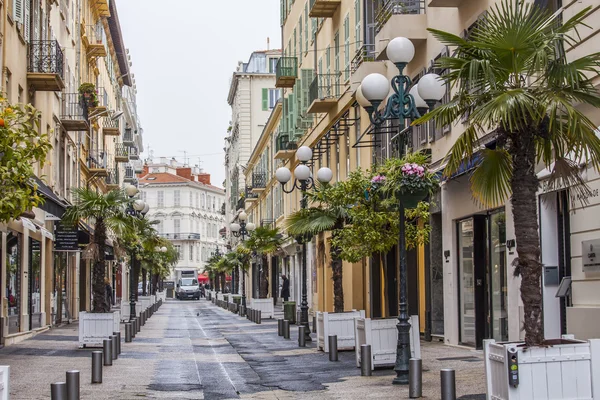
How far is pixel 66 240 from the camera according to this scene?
33.0m

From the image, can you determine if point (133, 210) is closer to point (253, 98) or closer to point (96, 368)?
point (96, 368)

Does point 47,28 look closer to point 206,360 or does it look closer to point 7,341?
point 7,341

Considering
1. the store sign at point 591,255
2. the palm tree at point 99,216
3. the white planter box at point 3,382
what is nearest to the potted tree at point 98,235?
the palm tree at point 99,216

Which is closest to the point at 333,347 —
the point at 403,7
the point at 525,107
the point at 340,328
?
the point at 340,328

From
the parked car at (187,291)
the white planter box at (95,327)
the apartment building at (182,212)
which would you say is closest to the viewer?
the white planter box at (95,327)

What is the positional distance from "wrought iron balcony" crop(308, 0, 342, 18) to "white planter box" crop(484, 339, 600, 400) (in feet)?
84.6

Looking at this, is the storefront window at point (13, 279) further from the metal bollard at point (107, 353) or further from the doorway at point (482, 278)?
the doorway at point (482, 278)

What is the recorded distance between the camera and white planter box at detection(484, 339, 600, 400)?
10070 millimetres

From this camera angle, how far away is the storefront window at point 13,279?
25.7 m

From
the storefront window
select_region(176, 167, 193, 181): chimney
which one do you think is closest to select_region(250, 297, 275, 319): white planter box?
the storefront window

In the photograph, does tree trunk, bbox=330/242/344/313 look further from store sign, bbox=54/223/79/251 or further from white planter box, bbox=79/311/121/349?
A: store sign, bbox=54/223/79/251

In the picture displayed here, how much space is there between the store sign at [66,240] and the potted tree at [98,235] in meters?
7.96

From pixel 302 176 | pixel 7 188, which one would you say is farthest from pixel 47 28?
pixel 7 188

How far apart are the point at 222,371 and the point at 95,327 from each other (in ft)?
20.0
